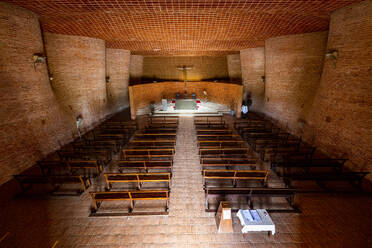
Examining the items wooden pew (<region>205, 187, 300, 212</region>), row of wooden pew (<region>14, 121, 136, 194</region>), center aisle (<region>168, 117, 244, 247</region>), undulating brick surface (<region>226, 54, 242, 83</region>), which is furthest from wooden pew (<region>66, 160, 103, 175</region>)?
undulating brick surface (<region>226, 54, 242, 83</region>)

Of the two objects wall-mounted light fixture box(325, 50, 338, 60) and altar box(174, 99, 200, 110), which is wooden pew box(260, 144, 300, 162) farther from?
altar box(174, 99, 200, 110)

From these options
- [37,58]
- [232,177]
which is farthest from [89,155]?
[232,177]

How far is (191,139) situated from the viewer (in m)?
9.42

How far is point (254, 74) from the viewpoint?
48.8 ft

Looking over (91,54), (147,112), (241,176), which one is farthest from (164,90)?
(241,176)

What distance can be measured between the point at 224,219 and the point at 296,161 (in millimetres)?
4486

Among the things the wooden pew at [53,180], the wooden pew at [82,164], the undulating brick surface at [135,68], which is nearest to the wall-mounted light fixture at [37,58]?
the wooden pew at [82,164]

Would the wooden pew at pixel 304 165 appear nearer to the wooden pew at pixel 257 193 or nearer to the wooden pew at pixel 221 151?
the wooden pew at pixel 221 151

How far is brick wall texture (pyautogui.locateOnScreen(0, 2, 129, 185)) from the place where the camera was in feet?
19.8

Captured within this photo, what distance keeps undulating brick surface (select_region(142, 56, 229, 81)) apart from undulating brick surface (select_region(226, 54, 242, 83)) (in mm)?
885

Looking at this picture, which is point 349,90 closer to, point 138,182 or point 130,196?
point 138,182

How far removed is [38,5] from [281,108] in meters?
13.9

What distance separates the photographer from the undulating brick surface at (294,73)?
30.7 feet

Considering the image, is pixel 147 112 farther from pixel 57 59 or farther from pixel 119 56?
pixel 57 59
